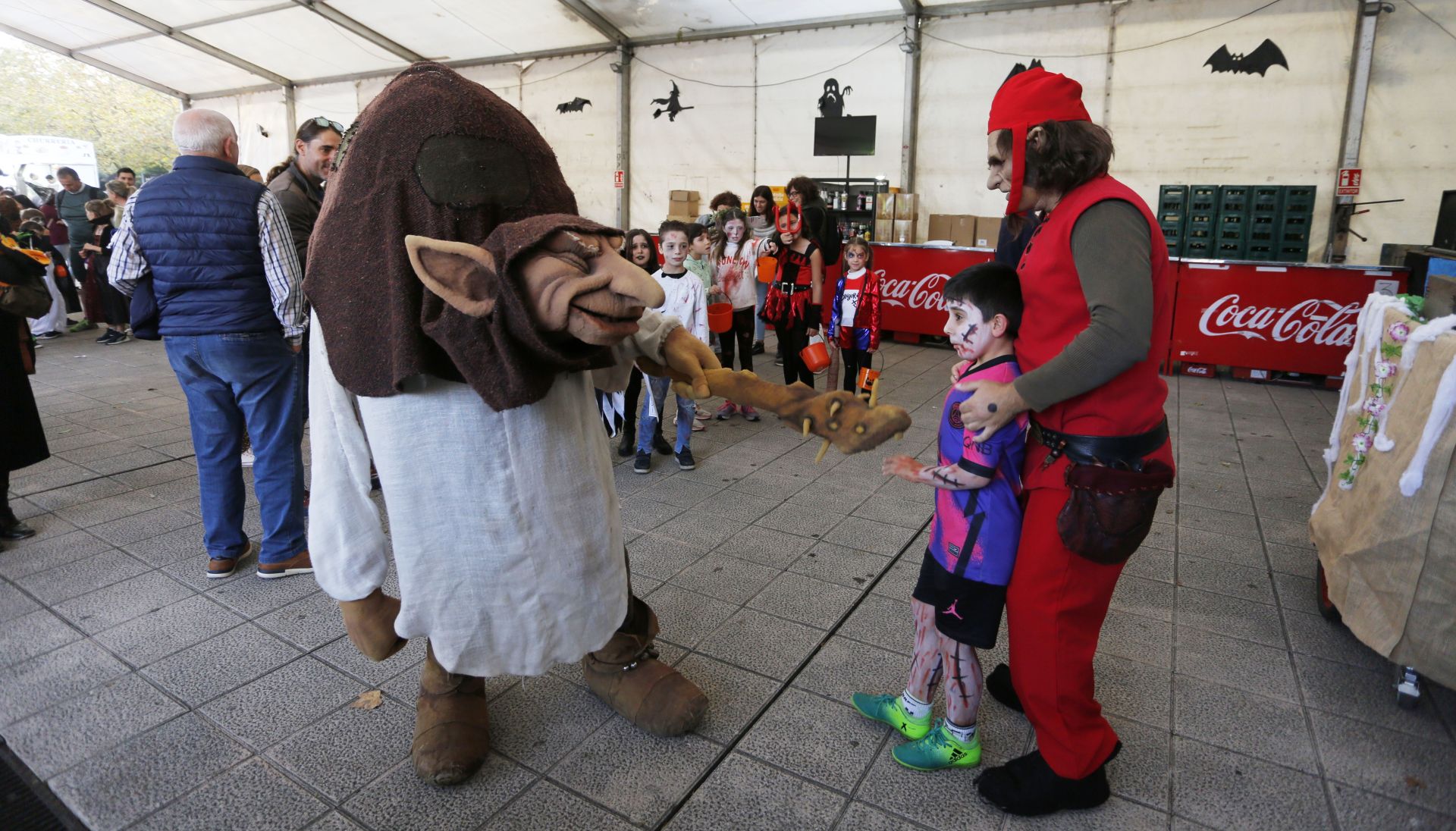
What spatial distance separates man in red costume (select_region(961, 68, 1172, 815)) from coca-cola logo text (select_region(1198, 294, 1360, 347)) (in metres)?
6.97

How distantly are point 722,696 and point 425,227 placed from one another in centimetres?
172

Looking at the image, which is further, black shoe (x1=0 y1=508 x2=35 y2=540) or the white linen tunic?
black shoe (x1=0 y1=508 x2=35 y2=540)

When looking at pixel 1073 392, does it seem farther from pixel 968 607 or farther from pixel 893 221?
pixel 893 221

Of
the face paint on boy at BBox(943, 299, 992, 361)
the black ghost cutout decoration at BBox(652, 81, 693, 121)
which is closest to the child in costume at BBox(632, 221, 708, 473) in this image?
the face paint on boy at BBox(943, 299, 992, 361)

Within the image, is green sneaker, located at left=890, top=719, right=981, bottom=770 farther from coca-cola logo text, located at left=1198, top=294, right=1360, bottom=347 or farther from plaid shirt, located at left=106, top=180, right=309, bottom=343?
coca-cola logo text, located at left=1198, top=294, right=1360, bottom=347

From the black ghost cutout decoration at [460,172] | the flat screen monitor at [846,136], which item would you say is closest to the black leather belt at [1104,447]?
the black ghost cutout decoration at [460,172]

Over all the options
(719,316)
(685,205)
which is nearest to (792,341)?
(719,316)

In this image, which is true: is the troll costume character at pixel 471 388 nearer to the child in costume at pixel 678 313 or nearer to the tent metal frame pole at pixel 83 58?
the child in costume at pixel 678 313

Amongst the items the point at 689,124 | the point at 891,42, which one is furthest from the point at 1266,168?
the point at 689,124

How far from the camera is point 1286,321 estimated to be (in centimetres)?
746

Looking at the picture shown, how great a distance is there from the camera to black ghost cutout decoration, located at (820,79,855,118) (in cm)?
1158

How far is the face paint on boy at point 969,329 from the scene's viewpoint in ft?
6.27

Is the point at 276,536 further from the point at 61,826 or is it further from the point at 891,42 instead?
the point at 891,42

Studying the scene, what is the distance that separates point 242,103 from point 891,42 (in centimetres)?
1535
